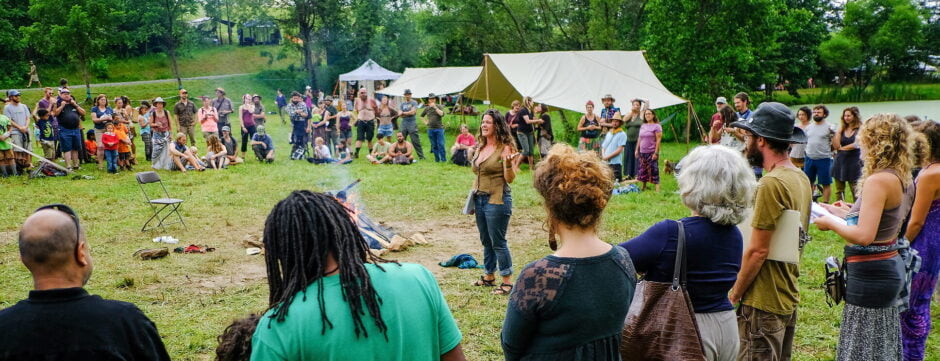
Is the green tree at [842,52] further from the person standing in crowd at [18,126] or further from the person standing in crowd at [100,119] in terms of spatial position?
the person standing in crowd at [18,126]

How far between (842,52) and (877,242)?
33443 millimetres

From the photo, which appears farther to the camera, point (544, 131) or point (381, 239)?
point (544, 131)

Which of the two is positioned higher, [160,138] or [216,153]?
[160,138]

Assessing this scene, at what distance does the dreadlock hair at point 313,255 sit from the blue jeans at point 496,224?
3470mm

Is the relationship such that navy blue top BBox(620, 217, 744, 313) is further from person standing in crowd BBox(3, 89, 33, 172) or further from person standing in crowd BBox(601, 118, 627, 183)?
person standing in crowd BBox(3, 89, 33, 172)

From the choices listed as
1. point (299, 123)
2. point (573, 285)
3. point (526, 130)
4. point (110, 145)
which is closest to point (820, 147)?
point (526, 130)

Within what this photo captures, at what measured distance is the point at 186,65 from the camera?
43.1 meters

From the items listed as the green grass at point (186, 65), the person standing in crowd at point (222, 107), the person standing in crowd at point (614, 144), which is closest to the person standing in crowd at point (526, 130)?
the person standing in crowd at point (614, 144)

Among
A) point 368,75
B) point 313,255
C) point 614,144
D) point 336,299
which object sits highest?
point 313,255

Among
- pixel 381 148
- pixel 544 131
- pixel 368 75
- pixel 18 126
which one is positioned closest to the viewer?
pixel 18 126

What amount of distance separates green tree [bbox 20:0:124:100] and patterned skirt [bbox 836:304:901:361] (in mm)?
26743

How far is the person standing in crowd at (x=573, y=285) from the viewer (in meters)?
2.02

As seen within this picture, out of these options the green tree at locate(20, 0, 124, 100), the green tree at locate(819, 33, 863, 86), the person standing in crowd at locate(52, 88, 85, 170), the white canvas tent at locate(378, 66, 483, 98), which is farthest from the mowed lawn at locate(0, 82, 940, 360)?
the green tree at locate(819, 33, 863, 86)

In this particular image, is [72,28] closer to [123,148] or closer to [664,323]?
[123,148]
